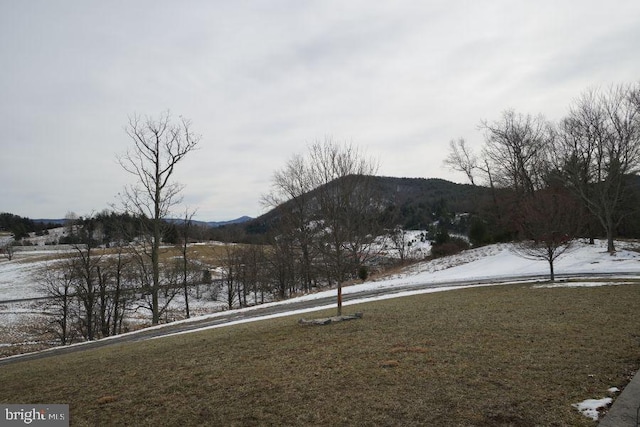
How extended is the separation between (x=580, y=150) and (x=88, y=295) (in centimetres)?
4023

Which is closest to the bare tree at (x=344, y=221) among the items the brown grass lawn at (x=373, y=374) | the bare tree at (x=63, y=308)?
the brown grass lawn at (x=373, y=374)

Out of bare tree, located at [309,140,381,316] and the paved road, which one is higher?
bare tree, located at [309,140,381,316]

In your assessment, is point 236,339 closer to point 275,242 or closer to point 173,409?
point 173,409

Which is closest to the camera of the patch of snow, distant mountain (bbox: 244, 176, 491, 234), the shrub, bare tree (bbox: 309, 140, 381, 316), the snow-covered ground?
the patch of snow

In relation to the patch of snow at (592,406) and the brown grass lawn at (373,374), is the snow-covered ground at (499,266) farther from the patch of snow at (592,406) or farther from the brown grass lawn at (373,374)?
the patch of snow at (592,406)

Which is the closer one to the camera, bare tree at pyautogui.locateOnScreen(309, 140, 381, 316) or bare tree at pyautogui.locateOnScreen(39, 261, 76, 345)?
bare tree at pyautogui.locateOnScreen(309, 140, 381, 316)

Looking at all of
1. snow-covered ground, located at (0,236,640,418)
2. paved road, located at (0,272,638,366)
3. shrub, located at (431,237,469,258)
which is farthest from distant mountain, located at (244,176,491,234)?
paved road, located at (0,272,638,366)

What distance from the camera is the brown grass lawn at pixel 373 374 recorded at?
15.1ft

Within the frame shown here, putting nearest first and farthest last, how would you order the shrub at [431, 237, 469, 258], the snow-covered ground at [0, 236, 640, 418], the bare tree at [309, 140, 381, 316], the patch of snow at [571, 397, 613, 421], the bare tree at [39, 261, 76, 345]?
1. the patch of snow at [571, 397, 613, 421]
2. the bare tree at [309, 140, 381, 316]
3. the snow-covered ground at [0, 236, 640, 418]
4. the bare tree at [39, 261, 76, 345]
5. the shrub at [431, 237, 469, 258]

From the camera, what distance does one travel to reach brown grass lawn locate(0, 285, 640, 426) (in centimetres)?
460

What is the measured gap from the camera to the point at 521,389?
4.94 m

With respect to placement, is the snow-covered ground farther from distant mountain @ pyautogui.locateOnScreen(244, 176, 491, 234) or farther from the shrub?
distant mountain @ pyautogui.locateOnScreen(244, 176, 491, 234)

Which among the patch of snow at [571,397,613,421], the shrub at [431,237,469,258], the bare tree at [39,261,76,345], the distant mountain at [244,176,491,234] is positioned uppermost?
the distant mountain at [244,176,491,234]

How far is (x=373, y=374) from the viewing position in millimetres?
5973
